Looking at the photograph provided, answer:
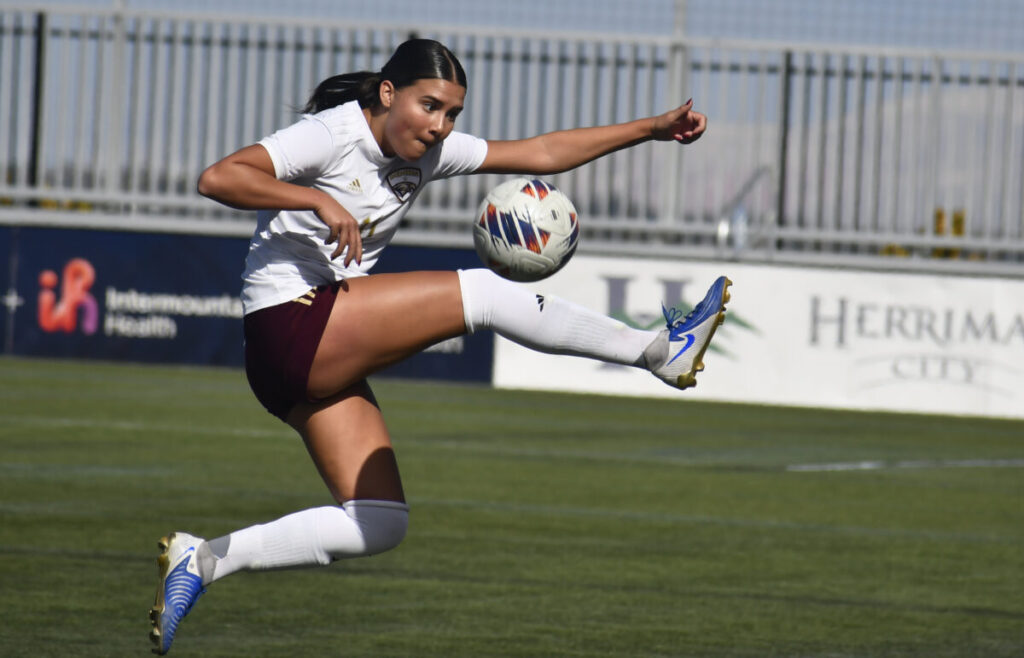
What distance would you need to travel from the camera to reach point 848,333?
56.0ft

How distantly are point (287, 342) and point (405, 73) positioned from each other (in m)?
0.87

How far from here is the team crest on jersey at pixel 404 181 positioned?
5.08 meters

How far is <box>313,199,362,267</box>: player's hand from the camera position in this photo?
4496 mm

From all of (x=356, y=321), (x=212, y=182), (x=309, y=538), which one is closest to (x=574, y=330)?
(x=356, y=321)

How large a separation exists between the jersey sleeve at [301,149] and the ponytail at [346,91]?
0.69 feet

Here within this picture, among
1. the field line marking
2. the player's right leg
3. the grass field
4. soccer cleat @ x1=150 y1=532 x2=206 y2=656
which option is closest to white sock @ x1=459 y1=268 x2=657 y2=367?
the player's right leg

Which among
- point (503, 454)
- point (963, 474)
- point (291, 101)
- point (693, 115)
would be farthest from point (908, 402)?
point (693, 115)

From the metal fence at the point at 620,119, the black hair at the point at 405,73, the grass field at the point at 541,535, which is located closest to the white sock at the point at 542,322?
the black hair at the point at 405,73

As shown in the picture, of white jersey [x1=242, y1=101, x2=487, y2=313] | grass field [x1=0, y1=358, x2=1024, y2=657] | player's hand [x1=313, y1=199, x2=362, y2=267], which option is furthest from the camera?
grass field [x1=0, y1=358, x2=1024, y2=657]

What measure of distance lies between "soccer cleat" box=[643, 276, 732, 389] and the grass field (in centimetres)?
117

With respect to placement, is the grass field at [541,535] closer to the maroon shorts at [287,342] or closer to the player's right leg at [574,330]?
the maroon shorts at [287,342]

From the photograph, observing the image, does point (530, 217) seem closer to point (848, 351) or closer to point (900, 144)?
point (848, 351)

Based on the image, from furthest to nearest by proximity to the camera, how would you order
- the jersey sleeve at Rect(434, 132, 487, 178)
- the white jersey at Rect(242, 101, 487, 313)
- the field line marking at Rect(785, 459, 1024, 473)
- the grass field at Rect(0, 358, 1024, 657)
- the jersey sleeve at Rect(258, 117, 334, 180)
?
1. the field line marking at Rect(785, 459, 1024, 473)
2. the grass field at Rect(0, 358, 1024, 657)
3. the jersey sleeve at Rect(434, 132, 487, 178)
4. the white jersey at Rect(242, 101, 487, 313)
5. the jersey sleeve at Rect(258, 117, 334, 180)

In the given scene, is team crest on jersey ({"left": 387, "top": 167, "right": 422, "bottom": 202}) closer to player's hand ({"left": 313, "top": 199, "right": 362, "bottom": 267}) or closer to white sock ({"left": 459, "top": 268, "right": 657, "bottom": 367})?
white sock ({"left": 459, "top": 268, "right": 657, "bottom": 367})
